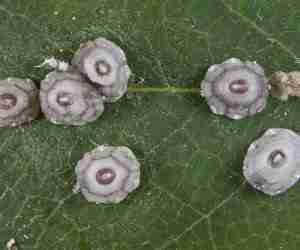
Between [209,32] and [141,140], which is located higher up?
[209,32]

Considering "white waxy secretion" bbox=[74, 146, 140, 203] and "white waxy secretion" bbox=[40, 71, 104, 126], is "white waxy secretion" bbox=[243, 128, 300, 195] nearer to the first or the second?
"white waxy secretion" bbox=[74, 146, 140, 203]

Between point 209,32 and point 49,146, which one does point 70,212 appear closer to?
point 49,146

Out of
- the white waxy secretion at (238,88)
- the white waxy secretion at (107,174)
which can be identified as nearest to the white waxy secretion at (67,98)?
the white waxy secretion at (107,174)

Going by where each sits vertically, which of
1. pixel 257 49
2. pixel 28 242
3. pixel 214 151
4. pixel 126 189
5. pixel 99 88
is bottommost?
pixel 28 242

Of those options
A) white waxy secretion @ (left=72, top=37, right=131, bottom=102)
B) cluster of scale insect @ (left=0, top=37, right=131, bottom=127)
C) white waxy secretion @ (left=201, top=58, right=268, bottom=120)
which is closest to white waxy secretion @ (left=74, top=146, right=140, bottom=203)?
cluster of scale insect @ (left=0, top=37, right=131, bottom=127)

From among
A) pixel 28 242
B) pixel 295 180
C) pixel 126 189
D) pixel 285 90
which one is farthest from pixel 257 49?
pixel 28 242

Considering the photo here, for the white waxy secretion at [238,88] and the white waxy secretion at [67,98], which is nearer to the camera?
the white waxy secretion at [67,98]

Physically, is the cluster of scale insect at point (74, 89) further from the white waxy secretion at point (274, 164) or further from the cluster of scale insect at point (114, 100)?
the white waxy secretion at point (274, 164)

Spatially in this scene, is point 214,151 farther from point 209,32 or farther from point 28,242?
point 28,242
